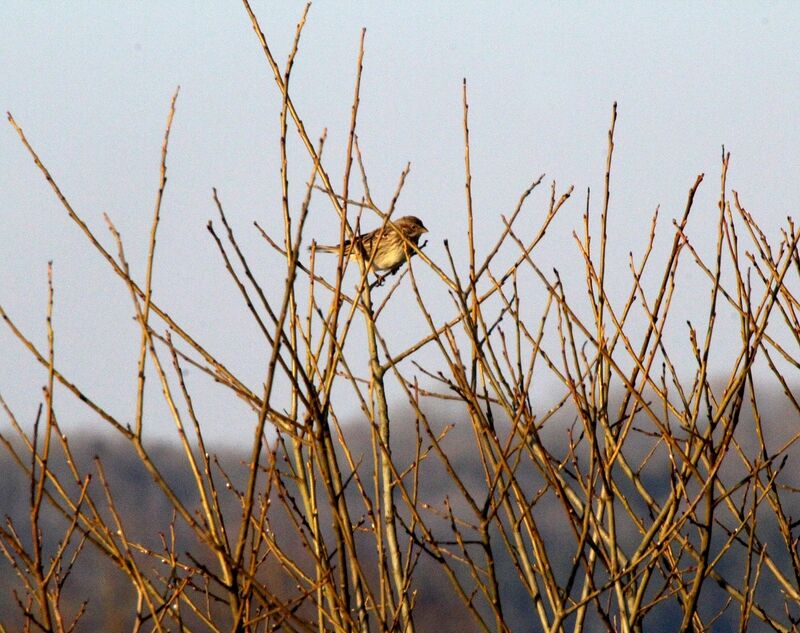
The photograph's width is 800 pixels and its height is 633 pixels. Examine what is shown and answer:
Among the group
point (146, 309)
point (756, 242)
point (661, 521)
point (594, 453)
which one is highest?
point (756, 242)

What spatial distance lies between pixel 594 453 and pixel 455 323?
0.86 meters

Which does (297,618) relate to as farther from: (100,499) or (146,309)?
(100,499)

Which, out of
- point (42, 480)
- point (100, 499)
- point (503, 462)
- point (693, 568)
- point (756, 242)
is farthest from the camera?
point (100, 499)

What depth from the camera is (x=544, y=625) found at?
→ 2934 millimetres

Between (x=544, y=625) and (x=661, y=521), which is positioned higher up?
(x=661, y=521)

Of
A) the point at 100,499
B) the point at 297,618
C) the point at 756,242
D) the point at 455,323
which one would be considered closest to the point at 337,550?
the point at 297,618

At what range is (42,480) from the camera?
2.40 metres

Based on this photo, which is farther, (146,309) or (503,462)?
(503,462)

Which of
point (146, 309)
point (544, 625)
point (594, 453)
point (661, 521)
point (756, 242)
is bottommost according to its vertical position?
point (544, 625)

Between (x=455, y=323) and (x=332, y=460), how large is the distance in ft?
3.47

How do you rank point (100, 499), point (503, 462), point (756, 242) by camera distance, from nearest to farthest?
point (503, 462) < point (756, 242) < point (100, 499)

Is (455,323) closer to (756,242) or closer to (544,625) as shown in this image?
(544,625)

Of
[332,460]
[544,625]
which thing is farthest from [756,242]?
[332,460]

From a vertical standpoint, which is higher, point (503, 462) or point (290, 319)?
point (290, 319)
